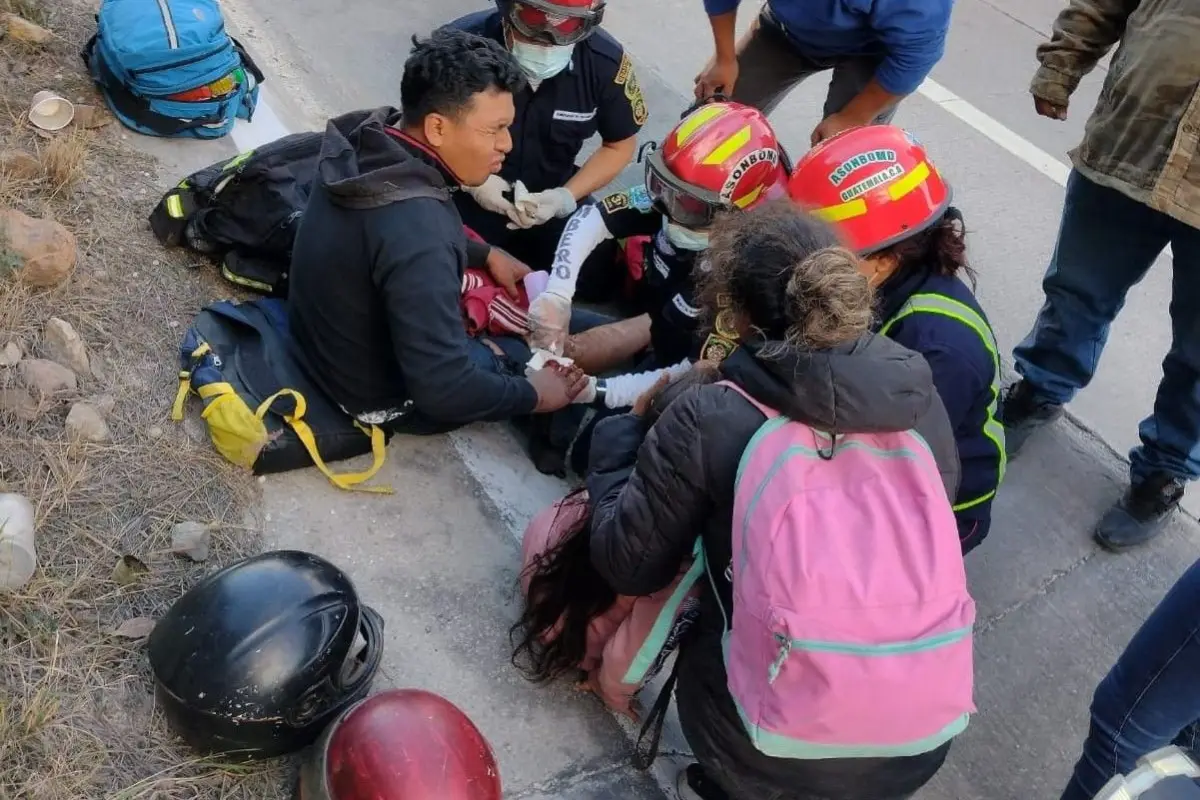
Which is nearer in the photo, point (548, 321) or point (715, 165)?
point (715, 165)

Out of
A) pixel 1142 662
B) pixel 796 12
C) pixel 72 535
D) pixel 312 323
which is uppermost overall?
pixel 796 12

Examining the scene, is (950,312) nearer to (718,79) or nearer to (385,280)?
(385,280)

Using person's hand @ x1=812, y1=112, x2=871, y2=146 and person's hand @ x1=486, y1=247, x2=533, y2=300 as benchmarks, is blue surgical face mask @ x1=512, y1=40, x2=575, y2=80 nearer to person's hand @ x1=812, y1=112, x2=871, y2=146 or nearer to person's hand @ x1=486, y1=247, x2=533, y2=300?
person's hand @ x1=486, y1=247, x2=533, y2=300

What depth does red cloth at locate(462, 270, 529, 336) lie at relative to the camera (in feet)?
11.8

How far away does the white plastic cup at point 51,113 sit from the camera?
4.11 metres

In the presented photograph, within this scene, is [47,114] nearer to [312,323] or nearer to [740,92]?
[312,323]

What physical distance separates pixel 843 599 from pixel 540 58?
249 cm

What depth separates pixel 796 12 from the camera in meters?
3.68

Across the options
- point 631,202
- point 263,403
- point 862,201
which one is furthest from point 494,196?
point 862,201

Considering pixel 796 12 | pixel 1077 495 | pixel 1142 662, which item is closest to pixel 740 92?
pixel 796 12

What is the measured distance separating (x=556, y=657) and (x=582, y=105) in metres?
2.19

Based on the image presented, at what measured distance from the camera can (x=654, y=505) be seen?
7.16ft

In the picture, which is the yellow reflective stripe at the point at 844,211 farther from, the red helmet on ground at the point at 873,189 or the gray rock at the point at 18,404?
the gray rock at the point at 18,404

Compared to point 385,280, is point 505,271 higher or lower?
lower
